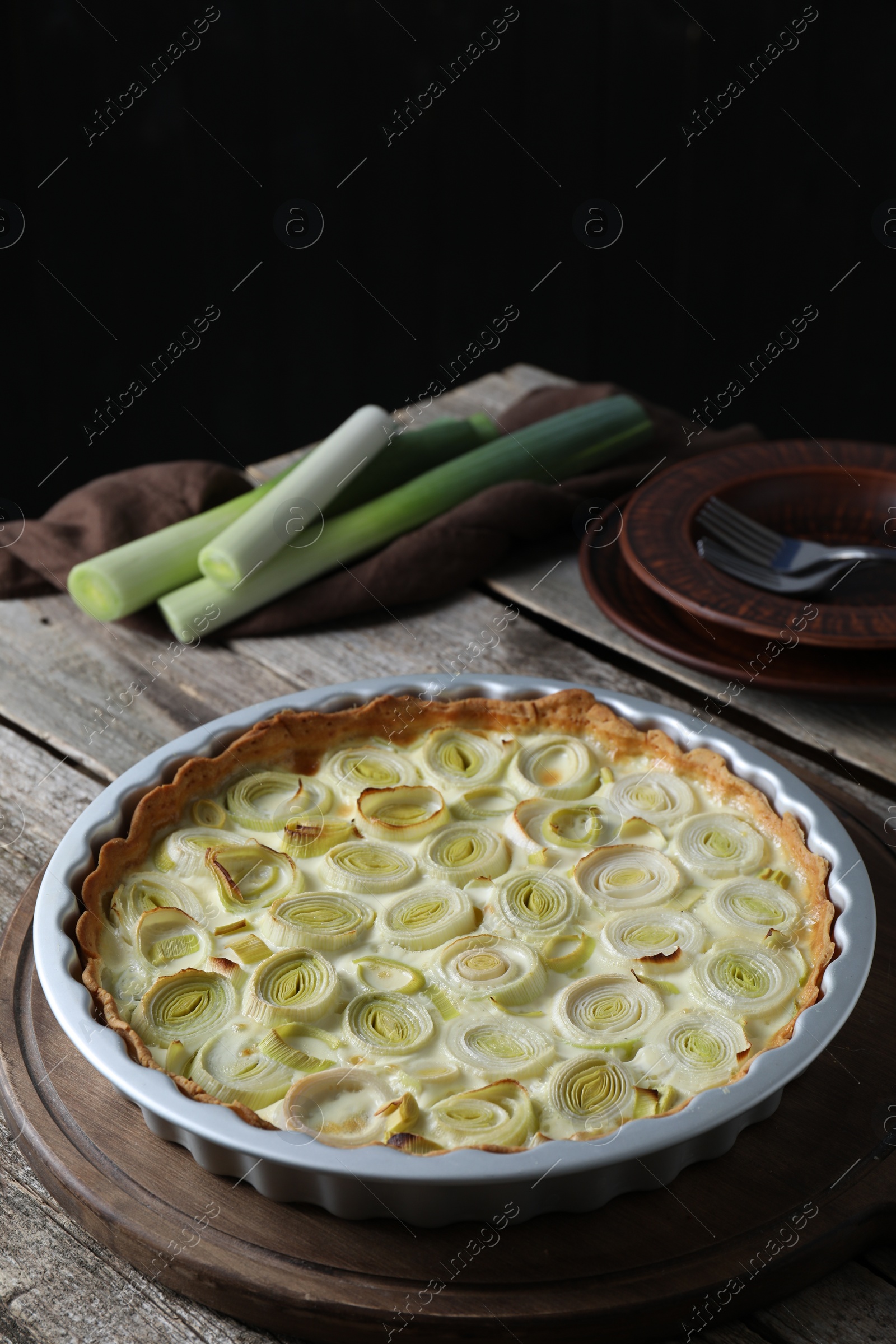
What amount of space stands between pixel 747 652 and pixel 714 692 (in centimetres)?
8

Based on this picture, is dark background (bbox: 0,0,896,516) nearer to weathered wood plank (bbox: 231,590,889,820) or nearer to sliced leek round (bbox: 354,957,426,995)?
weathered wood plank (bbox: 231,590,889,820)

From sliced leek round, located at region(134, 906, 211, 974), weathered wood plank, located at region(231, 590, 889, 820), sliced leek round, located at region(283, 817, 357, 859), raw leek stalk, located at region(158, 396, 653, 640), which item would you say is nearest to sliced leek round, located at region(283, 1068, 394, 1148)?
sliced leek round, located at region(134, 906, 211, 974)

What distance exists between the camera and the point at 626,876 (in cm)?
154

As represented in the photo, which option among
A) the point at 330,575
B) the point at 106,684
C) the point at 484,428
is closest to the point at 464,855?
the point at 106,684

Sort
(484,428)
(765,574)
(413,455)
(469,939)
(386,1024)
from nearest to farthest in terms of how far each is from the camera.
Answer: (386,1024) < (469,939) < (765,574) < (413,455) < (484,428)

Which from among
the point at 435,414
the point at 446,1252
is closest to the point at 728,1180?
the point at 446,1252

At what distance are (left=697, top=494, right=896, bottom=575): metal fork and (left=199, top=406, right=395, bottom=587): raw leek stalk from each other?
630 mm

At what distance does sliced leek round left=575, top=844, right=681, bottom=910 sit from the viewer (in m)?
1.51

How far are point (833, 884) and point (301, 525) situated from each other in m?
1.21

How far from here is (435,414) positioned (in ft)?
9.40

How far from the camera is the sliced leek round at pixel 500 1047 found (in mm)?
1290

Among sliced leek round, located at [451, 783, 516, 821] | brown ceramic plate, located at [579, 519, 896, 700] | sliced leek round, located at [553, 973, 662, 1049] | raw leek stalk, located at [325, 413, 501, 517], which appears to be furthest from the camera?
raw leek stalk, located at [325, 413, 501, 517]

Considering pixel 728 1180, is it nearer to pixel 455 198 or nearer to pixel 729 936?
pixel 729 936

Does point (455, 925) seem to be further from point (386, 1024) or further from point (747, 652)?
point (747, 652)
